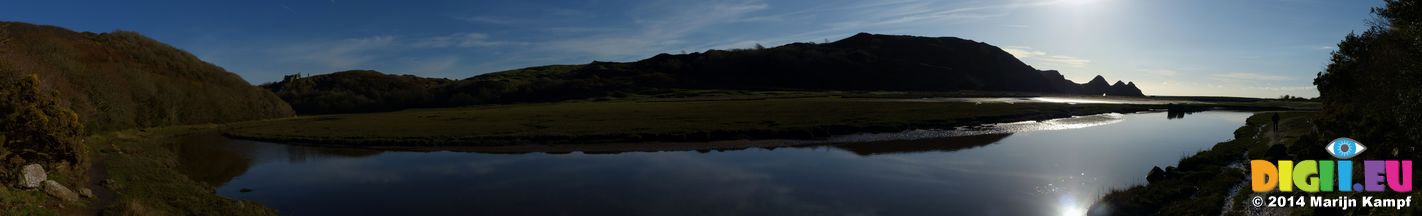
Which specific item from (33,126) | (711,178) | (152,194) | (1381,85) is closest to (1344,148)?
(1381,85)

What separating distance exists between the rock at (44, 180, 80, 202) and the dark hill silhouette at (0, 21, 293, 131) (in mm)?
60039

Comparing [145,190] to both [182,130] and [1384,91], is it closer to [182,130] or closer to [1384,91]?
[1384,91]

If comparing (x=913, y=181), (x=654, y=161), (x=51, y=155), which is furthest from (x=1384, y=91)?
(x=51, y=155)

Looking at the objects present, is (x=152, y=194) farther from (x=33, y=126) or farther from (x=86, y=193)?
(x=33, y=126)

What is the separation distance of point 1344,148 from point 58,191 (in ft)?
165

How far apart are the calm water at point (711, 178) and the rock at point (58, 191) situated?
6762 mm

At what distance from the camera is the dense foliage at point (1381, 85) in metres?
25.2

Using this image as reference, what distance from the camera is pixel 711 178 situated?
36.1 metres

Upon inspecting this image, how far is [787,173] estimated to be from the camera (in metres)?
37.8

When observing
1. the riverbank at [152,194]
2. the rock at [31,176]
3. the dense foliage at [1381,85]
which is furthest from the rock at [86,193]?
the dense foliage at [1381,85]

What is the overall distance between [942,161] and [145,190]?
4064 cm

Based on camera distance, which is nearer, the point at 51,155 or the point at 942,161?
the point at 51,155

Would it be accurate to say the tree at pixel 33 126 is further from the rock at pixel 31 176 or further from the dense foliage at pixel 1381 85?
the dense foliage at pixel 1381 85

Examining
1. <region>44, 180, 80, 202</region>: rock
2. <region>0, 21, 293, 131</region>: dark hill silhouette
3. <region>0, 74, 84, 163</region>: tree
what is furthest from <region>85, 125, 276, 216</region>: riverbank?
<region>0, 21, 293, 131</region>: dark hill silhouette
